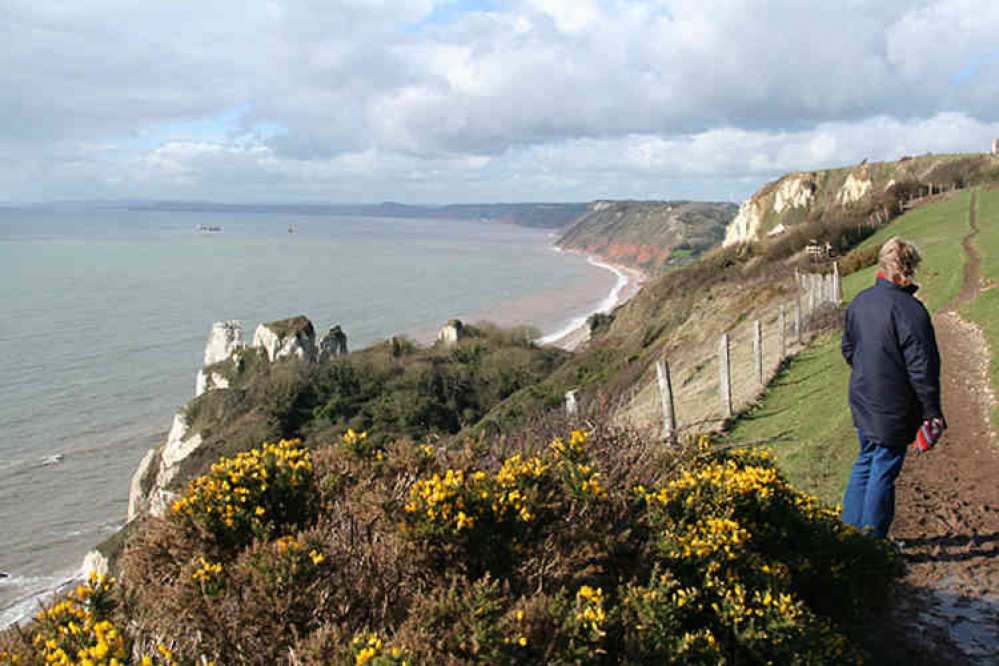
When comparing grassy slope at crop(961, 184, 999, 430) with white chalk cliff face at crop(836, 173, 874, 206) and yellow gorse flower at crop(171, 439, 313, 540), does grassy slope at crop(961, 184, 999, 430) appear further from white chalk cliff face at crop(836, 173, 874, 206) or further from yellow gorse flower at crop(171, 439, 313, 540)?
white chalk cliff face at crop(836, 173, 874, 206)

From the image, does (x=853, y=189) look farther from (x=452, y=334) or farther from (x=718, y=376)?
(x=718, y=376)

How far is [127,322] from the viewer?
2311 inches

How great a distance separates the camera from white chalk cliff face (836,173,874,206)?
7106 cm

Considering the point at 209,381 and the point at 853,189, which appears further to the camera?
the point at 853,189

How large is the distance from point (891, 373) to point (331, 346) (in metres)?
38.4

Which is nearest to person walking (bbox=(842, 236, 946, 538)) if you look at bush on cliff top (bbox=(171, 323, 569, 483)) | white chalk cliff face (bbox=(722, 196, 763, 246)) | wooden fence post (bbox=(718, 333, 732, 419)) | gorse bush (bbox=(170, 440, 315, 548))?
gorse bush (bbox=(170, 440, 315, 548))

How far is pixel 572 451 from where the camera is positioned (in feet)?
15.2

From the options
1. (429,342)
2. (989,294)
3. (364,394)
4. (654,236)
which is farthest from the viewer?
(654,236)

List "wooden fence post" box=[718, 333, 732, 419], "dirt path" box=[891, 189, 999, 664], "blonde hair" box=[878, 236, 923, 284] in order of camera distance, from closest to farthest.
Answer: "dirt path" box=[891, 189, 999, 664], "blonde hair" box=[878, 236, 923, 284], "wooden fence post" box=[718, 333, 732, 419]

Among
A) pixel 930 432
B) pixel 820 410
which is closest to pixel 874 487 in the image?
pixel 930 432

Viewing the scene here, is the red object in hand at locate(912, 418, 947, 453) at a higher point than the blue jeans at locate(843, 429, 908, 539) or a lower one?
higher

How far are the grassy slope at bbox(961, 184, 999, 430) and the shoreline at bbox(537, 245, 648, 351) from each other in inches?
971

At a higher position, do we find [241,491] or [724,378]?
[241,491]

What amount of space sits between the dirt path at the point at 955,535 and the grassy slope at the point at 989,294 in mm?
497
